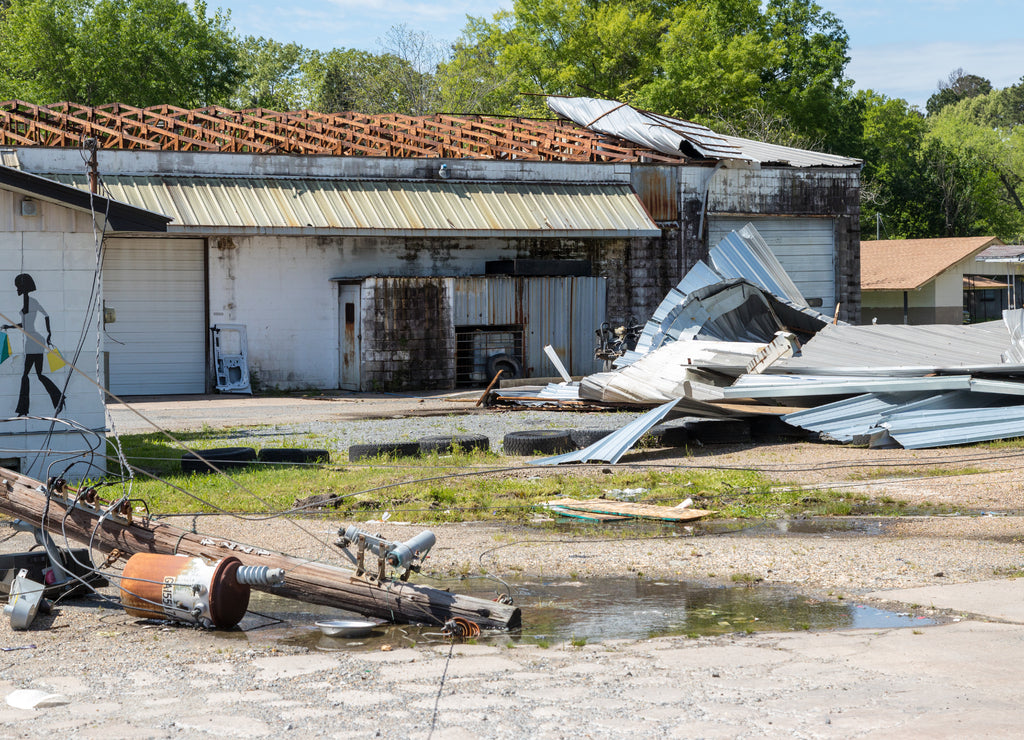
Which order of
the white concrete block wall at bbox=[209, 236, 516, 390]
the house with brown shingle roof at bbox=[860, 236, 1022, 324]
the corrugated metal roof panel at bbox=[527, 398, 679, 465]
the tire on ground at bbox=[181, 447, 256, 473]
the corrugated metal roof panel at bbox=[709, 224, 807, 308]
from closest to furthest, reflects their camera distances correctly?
1. the tire on ground at bbox=[181, 447, 256, 473]
2. the corrugated metal roof panel at bbox=[527, 398, 679, 465]
3. the corrugated metal roof panel at bbox=[709, 224, 807, 308]
4. the white concrete block wall at bbox=[209, 236, 516, 390]
5. the house with brown shingle roof at bbox=[860, 236, 1022, 324]

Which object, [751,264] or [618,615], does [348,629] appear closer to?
[618,615]

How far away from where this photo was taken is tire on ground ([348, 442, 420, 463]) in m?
14.9

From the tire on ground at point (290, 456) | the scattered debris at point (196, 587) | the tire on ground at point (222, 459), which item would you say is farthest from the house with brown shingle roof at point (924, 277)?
the scattered debris at point (196, 587)

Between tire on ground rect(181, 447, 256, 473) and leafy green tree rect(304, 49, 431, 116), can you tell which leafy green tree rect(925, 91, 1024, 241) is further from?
tire on ground rect(181, 447, 256, 473)

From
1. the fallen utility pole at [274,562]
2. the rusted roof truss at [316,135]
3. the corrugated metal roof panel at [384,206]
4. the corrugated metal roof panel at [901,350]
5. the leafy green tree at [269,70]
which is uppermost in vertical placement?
the leafy green tree at [269,70]

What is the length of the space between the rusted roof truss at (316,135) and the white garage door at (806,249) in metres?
3.24

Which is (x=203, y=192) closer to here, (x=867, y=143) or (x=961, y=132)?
(x=867, y=143)

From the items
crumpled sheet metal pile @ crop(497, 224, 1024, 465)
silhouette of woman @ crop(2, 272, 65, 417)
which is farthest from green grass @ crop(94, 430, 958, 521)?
silhouette of woman @ crop(2, 272, 65, 417)

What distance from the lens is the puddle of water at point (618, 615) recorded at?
24.0 feet

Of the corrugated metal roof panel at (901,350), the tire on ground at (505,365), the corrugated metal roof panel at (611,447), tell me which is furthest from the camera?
the tire on ground at (505,365)

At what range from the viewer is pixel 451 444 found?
15422 mm

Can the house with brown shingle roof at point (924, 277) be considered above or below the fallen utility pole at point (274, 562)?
above

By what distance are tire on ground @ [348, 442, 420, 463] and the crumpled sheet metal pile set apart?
6.38 feet

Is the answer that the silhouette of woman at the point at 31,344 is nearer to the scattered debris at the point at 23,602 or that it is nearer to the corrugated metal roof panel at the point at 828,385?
the scattered debris at the point at 23,602
